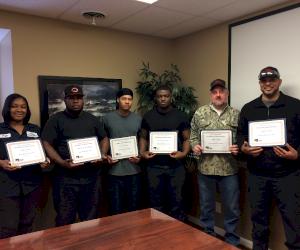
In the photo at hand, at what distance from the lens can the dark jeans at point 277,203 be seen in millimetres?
2119

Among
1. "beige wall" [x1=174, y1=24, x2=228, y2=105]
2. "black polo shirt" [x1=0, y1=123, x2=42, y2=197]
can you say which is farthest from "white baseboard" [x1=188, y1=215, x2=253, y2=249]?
"black polo shirt" [x1=0, y1=123, x2=42, y2=197]

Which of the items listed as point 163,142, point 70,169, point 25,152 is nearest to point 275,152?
point 163,142

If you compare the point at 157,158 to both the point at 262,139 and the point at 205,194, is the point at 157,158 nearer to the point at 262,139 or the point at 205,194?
the point at 205,194

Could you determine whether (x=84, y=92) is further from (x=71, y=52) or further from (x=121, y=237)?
(x=121, y=237)

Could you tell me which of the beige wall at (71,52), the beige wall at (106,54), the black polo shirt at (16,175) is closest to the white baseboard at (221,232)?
the beige wall at (106,54)

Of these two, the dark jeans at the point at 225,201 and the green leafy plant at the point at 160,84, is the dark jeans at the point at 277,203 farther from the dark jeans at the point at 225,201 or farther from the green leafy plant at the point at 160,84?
the green leafy plant at the point at 160,84

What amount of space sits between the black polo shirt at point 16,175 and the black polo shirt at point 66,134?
0.14 metres

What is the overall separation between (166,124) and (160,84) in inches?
41.5

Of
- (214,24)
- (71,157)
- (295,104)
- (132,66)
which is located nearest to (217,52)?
(214,24)

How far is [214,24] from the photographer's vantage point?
322 cm

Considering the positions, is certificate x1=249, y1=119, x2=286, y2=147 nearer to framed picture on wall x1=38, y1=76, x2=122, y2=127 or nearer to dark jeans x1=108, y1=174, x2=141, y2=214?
dark jeans x1=108, y1=174, x2=141, y2=214

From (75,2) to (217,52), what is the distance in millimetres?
1651

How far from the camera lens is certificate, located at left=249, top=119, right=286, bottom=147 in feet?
6.84

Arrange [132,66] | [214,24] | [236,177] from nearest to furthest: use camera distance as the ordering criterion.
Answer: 1. [236,177]
2. [214,24]
3. [132,66]
